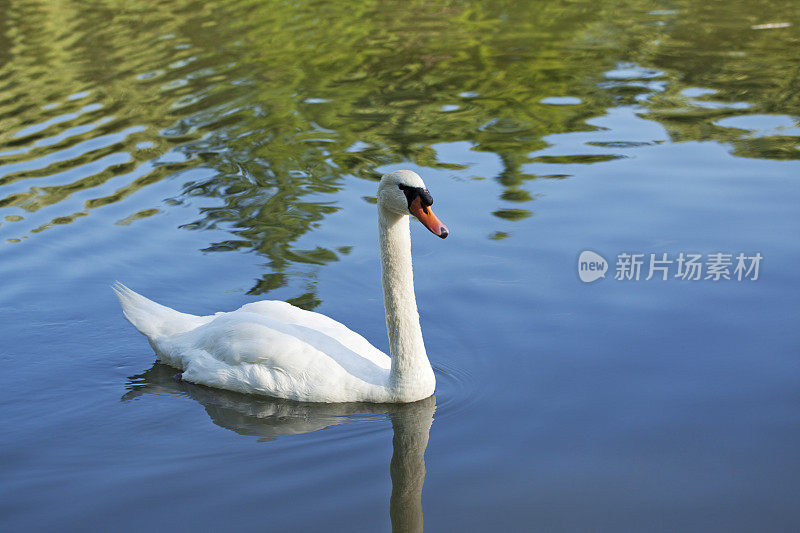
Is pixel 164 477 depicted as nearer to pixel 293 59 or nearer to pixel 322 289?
pixel 322 289

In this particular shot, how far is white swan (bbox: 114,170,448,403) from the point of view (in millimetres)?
6703

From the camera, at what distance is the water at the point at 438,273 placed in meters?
5.85

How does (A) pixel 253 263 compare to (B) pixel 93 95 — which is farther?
(B) pixel 93 95

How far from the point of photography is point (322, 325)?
7.23 meters

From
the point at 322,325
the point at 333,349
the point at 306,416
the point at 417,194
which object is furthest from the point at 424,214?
the point at 306,416

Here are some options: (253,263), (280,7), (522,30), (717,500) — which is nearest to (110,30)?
(280,7)

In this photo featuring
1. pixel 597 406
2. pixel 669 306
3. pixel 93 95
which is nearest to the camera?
pixel 597 406

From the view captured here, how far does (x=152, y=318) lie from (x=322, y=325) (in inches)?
59.6

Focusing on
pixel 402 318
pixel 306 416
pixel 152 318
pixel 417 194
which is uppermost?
pixel 417 194

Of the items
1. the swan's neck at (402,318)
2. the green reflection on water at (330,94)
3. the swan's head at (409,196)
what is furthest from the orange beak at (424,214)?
the green reflection on water at (330,94)

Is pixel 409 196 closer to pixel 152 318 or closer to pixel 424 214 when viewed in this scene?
pixel 424 214

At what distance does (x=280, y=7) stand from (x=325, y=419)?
18.0 m

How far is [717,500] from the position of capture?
5527 millimetres

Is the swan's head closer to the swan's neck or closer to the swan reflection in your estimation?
the swan's neck
